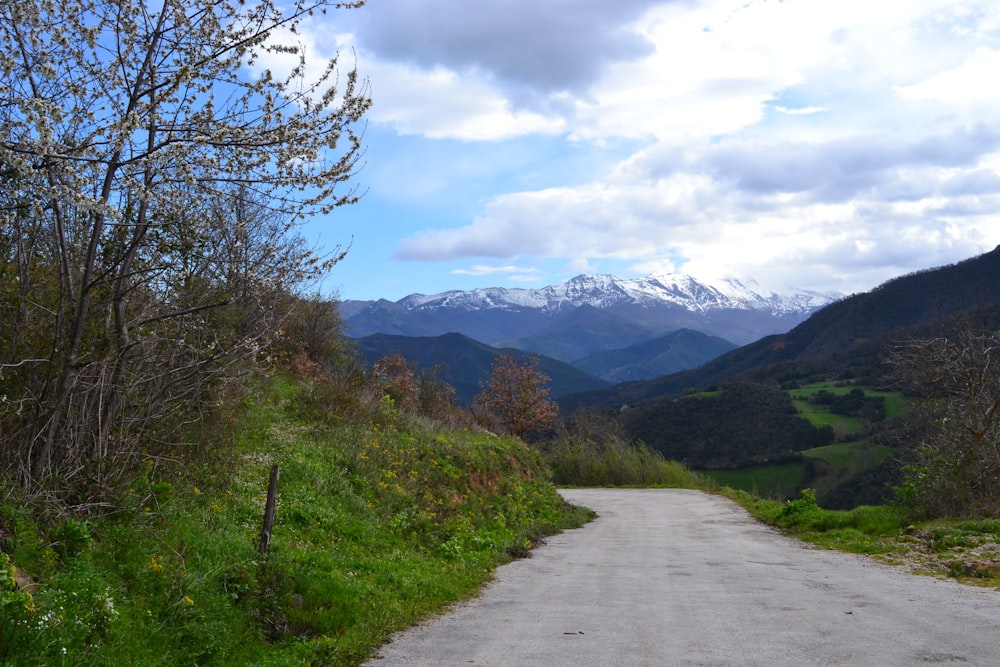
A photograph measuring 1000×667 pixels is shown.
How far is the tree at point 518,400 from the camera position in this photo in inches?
1944

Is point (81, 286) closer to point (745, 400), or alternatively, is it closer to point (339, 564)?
point (339, 564)

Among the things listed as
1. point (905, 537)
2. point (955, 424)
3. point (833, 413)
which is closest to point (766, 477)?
point (833, 413)

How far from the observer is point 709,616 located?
27.9ft

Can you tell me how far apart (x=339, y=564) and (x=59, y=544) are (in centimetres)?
365

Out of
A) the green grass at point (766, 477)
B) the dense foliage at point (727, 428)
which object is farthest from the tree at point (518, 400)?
the dense foliage at point (727, 428)

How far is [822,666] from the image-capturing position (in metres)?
6.30

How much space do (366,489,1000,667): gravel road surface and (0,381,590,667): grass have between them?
0.81 meters

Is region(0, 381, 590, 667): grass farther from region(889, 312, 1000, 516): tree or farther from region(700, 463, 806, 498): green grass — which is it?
region(700, 463, 806, 498): green grass

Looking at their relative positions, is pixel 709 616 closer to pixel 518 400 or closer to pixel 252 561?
pixel 252 561

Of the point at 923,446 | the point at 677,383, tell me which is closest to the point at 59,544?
the point at 923,446

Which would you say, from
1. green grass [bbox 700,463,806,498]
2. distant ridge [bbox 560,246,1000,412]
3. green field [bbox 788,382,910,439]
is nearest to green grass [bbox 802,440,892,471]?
green grass [bbox 700,463,806,498]

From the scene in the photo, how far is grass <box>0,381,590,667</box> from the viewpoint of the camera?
218 inches

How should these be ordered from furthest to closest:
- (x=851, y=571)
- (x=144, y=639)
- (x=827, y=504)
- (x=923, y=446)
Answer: (x=827, y=504) < (x=923, y=446) < (x=851, y=571) < (x=144, y=639)

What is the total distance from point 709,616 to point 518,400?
41.5 m
